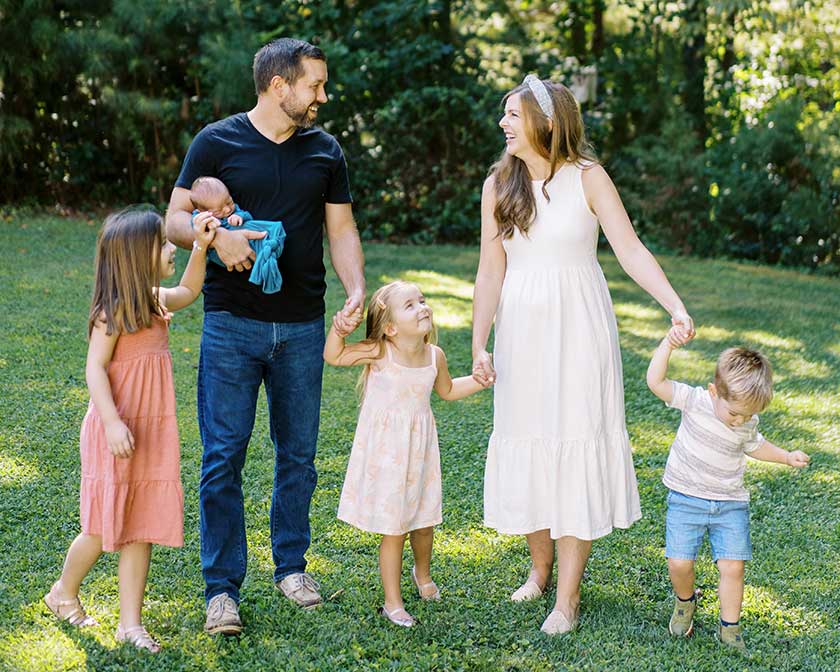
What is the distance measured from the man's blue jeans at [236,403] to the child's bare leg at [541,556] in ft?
2.98

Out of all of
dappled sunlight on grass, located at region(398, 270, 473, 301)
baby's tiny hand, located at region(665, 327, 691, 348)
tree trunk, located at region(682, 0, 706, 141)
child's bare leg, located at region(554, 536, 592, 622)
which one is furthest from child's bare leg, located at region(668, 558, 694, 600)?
tree trunk, located at region(682, 0, 706, 141)

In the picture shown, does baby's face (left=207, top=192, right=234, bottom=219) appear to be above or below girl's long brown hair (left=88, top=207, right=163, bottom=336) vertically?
above

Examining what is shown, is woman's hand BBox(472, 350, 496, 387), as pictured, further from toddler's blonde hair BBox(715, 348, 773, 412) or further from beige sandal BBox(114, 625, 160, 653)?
beige sandal BBox(114, 625, 160, 653)

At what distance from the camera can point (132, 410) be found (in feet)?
10.8

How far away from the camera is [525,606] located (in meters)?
3.73

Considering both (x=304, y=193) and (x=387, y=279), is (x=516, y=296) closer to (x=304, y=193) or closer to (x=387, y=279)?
(x=304, y=193)

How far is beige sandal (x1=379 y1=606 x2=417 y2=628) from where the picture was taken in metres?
3.56

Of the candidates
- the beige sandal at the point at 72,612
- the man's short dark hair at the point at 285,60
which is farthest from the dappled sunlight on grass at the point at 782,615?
the man's short dark hair at the point at 285,60

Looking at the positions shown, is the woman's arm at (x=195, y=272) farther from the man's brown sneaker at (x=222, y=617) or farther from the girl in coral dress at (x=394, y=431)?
the man's brown sneaker at (x=222, y=617)

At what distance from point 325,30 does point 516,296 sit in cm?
985

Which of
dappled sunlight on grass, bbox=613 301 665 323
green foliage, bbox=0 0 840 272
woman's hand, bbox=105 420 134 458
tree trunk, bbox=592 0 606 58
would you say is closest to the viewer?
woman's hand, bbox=105 420 134 458

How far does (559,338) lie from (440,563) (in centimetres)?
114

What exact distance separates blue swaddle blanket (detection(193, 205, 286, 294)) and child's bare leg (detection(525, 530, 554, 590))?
1.34 m

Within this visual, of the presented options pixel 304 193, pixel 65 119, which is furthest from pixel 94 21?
pixel 304 193
